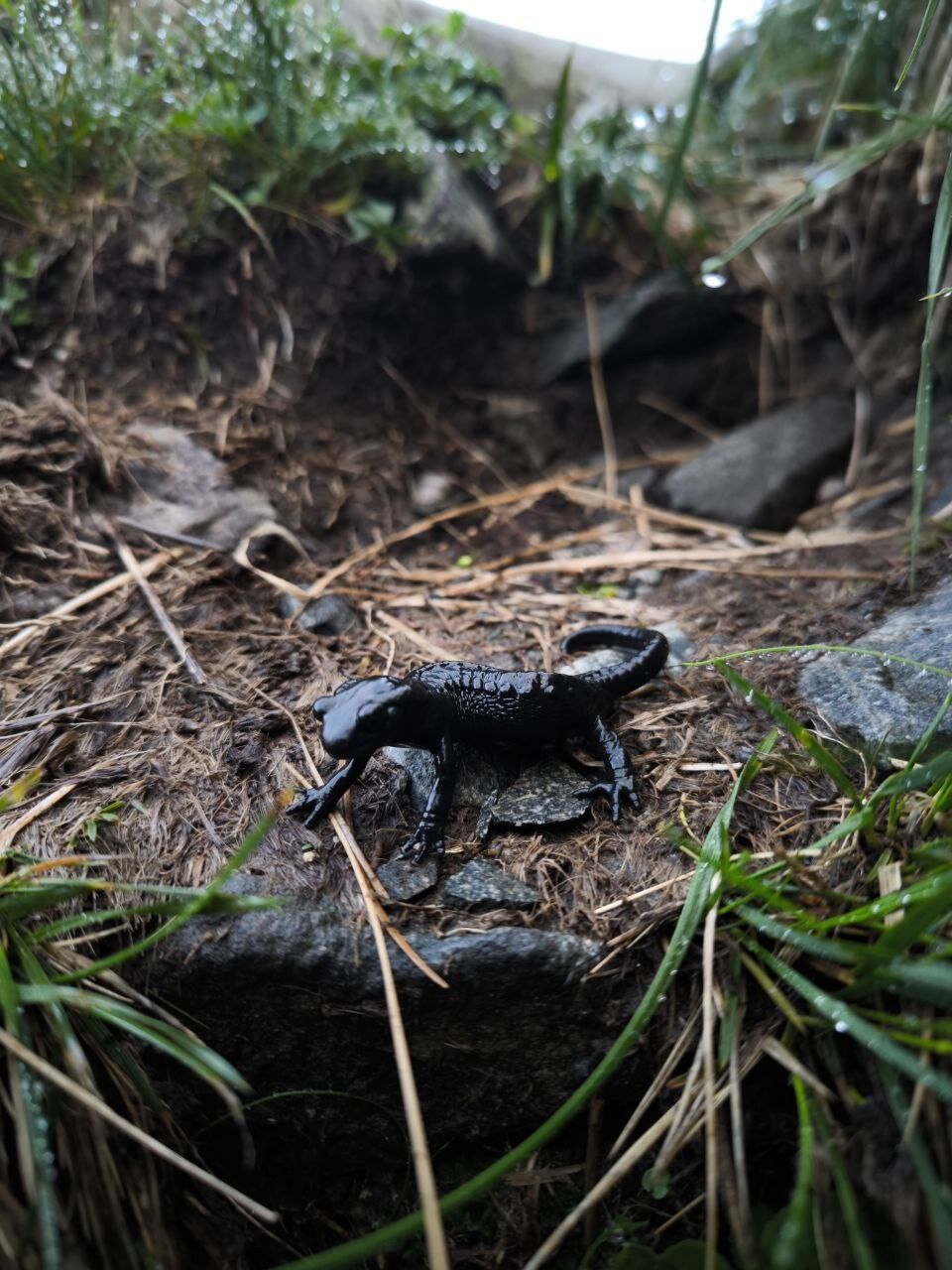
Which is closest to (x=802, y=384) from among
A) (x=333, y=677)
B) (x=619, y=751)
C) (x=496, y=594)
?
(x=496, y=594)

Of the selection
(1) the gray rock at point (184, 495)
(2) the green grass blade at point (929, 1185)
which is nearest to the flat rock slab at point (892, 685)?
(2) the green grass blade at point (929, 1185)

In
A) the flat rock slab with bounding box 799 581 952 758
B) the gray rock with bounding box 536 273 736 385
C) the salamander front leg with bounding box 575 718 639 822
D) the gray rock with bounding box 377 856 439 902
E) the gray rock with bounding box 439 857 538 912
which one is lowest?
the gray rock with bounding box 439 857 538 912

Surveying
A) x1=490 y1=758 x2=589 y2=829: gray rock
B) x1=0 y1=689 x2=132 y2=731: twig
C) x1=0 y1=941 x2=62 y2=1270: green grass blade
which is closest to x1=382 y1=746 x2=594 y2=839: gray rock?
x1=490 y1=758 x2=589 y2=829: gray rock

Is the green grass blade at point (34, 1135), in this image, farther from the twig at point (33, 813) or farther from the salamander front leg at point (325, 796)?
the salamander front leg at point (325, 796)

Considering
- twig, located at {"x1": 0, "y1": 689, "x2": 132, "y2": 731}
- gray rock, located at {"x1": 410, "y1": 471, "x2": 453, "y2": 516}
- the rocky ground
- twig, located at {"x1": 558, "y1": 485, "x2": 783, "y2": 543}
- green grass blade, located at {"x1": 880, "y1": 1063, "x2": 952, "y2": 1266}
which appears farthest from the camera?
gray rock, located at {"x1": 410, "y1": 471, "x2": 453, "y2": 516}

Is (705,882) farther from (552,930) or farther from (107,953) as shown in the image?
(107,953)

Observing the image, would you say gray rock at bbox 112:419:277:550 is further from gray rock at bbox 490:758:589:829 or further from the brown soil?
gray rock at bbox 490:758:589:829
